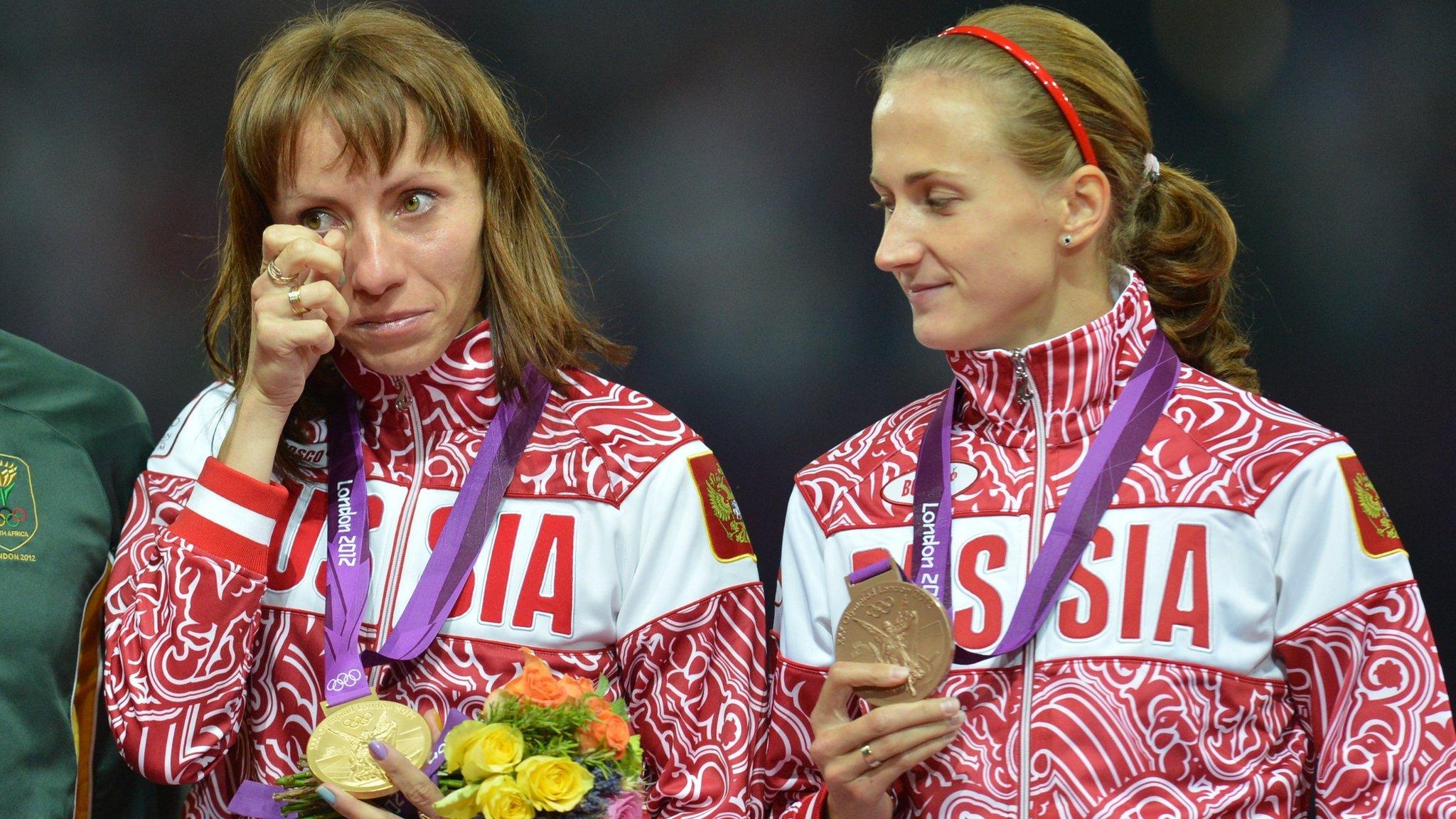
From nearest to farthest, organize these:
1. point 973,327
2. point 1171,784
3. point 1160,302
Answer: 1. point 1171,784
2. point 973,327
3. point 1160,302

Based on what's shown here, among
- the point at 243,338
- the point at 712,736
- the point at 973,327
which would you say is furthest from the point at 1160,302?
the point at 243,338

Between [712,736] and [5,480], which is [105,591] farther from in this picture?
[712,736]

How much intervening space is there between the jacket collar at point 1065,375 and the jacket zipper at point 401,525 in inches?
34.6

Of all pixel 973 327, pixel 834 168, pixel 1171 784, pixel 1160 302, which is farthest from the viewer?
pixel 834 168

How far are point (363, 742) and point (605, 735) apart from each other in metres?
0.37

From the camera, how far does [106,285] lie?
11.8 ft

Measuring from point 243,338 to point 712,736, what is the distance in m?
1.05

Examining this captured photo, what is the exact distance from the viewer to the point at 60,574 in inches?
96.5

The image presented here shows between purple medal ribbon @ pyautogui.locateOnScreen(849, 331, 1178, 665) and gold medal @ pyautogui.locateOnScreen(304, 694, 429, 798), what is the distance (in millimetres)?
671

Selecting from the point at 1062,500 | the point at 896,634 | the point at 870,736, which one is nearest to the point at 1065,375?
the point at 1062,500

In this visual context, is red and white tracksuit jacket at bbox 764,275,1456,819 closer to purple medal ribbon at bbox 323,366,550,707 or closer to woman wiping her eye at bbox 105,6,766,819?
woman wiping her eye at bbox 105,6,766,819

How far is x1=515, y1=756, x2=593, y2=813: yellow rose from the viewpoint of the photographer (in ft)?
6.43

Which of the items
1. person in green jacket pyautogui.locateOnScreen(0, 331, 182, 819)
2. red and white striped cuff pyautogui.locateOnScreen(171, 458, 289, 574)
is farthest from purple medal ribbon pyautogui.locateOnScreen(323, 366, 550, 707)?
person in green jacket pyautogui.locateOnScreen(0, 331, 182, 819)

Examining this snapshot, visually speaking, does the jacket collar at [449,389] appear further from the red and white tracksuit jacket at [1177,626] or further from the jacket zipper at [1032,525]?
the jacket zipper at [1032,525]
